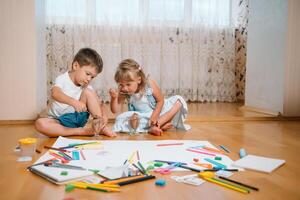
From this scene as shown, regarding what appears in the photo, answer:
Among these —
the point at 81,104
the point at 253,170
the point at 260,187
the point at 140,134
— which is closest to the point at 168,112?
the point at 140,134

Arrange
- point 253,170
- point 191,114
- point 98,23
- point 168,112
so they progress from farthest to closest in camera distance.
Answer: point 98,23
point 191,114
point 168,112
point 253,170

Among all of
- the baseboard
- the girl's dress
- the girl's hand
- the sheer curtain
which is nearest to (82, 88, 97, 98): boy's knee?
the girl's dress

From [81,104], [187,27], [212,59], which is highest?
[187,27]

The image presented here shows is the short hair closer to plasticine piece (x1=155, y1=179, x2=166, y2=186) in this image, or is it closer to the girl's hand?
the girl's hand

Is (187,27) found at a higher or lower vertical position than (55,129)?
higher

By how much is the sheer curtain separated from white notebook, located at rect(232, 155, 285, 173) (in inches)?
A: 81.3

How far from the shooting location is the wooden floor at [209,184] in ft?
2.89

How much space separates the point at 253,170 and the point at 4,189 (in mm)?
740

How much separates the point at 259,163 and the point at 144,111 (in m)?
0.87

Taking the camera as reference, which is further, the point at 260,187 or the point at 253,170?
the point at 253,170

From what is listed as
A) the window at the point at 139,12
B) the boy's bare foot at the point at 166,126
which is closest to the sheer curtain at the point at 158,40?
the window at the point at 139,12

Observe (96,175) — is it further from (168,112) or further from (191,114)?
(191,114)

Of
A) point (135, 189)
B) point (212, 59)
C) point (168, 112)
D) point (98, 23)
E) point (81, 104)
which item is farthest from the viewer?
point (212, 59)

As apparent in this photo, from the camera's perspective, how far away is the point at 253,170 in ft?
3.60
